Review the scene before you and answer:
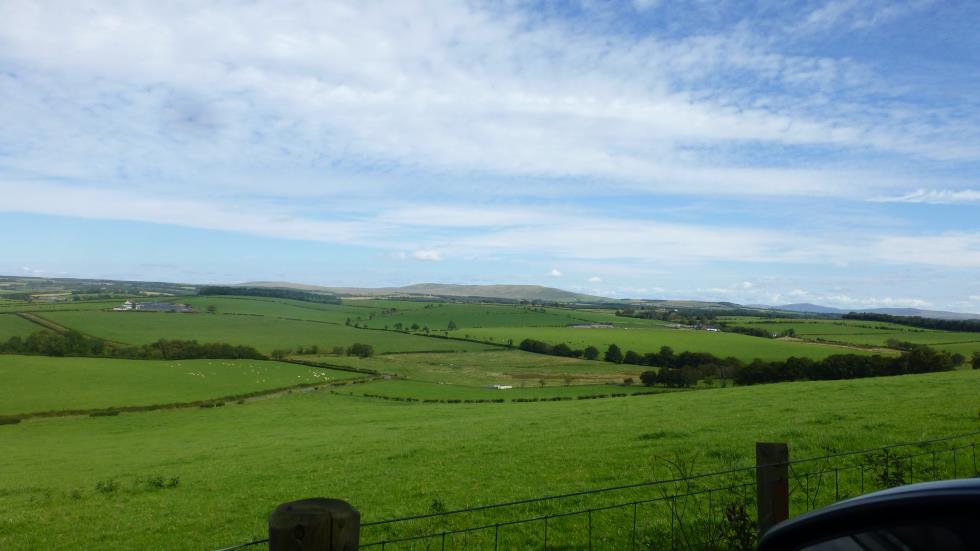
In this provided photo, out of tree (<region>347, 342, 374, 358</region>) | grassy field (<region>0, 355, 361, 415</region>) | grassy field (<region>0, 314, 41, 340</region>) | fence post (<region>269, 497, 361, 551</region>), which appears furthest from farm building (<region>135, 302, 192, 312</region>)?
fence post (<region>269, 497, 361, 551</region>)

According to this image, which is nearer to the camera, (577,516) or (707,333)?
(577,516)

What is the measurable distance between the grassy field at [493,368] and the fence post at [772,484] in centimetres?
6547

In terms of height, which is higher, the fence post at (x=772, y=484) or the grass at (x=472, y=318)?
the fence post at (x=772, y=484)

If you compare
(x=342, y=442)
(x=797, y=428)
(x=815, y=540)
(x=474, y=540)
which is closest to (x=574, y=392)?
(x=342, y=442)

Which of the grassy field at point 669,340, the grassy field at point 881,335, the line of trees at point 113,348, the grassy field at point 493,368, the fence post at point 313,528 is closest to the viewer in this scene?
the fence post at point 313,528

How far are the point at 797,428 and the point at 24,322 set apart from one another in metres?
115

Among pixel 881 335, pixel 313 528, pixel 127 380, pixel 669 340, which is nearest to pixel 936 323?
pixel 881 335

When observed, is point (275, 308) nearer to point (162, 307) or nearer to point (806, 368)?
point (162, 307)

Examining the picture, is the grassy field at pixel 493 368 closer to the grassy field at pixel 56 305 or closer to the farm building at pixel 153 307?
the farm building at pixel 153 307

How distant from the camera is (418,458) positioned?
1944 cm

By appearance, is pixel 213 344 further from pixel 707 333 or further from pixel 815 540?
pixel 815 540

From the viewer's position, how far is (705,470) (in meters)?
13.1

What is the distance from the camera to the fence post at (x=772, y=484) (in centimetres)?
557

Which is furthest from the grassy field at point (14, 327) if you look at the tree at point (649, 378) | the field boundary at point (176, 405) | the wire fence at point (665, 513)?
the wire fence at point (665, 513)
